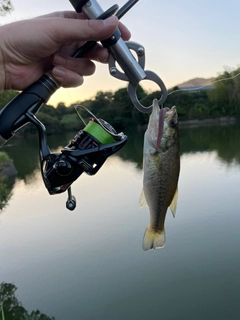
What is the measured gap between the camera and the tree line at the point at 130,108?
17.0 meters

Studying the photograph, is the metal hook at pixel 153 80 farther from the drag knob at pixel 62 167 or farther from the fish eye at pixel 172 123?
the drag knob at pixel 62 167

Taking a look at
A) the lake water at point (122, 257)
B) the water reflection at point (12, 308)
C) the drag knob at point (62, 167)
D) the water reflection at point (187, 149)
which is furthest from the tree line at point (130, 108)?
the drag knob at point (62, 167)

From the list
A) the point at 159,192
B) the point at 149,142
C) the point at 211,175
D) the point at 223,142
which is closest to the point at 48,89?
the point at 149,142

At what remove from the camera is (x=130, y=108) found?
1725cm

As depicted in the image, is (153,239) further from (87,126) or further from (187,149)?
(187,149)

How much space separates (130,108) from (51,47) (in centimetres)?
1612

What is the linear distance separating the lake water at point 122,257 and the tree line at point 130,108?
7810 millimetres

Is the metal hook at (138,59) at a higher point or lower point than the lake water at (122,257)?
lower

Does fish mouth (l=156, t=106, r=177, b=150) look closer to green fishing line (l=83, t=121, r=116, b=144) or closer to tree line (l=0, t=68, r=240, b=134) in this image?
green fishing line (l=83, t=121, r=116, b=144)

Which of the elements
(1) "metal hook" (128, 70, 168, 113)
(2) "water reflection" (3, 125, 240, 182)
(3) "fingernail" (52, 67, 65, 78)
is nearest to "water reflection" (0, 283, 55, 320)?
(3) "fingernail" (52, 67, 65, 78)

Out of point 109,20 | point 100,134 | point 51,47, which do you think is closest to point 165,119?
point 100,134

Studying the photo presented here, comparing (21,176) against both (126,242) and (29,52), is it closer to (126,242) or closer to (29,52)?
(126,242)

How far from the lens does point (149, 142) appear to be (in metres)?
1.30

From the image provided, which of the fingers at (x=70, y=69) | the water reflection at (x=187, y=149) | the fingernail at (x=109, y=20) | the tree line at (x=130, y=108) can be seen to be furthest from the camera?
the tree line at (x=130, y=108)
